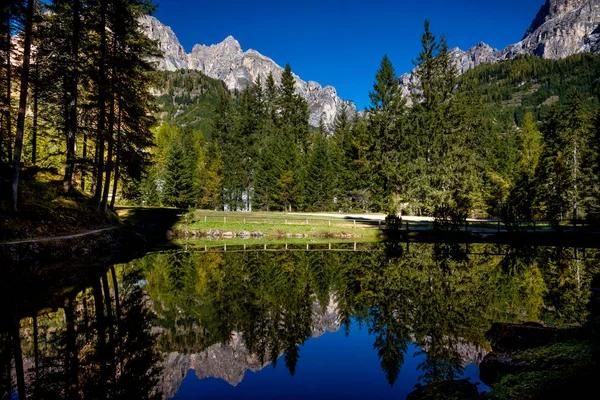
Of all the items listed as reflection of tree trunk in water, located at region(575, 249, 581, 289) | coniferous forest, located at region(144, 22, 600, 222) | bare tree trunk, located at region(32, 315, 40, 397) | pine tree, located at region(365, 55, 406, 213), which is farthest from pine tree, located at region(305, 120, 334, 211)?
bare tree trunk, located at region(32, 315, 40, 397)

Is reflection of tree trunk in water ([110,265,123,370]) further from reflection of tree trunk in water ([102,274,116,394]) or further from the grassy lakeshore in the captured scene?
the grassy lakeshore

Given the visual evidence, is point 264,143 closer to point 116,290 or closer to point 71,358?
point 116,290

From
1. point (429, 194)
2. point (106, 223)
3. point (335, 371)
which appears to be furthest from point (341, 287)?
point (429, 194)

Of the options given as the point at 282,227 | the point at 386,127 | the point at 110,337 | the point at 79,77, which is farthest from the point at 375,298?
the point at 386,127

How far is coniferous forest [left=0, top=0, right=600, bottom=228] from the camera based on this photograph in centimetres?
2464

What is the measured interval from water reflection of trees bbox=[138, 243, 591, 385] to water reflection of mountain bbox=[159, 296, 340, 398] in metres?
0.27

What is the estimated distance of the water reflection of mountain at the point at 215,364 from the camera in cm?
793

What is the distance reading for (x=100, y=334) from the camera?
31.6 feet

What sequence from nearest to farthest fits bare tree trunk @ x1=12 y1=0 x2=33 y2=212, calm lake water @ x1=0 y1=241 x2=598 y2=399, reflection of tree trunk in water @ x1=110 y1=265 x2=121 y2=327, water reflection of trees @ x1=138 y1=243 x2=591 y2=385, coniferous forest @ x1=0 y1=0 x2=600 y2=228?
calm lake water @ x1=0 y1=241 x2=598 y2=399 → water reflection of trees @ x1=138 y1=243 x2=591 y2=385 → reflection of tree trunk in water @ x1=110 y1=265 x2=121 y2=327 → bare tree trunk @ x1=12 y1=0 x2=33 y2=212 → coniferous forest @ x1=0 y1=0 x2=600 y2=228

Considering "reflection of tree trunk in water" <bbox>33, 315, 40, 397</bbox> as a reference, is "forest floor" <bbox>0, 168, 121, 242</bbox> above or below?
above

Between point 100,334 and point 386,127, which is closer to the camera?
point 100,334

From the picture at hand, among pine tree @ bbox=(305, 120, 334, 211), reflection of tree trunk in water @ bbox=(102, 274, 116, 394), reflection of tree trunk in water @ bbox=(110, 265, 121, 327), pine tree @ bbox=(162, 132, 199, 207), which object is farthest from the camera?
pine tree @ bbox=(305, 120, 334, 211)

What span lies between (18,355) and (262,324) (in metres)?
5.92

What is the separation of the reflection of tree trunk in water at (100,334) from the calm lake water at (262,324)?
3 cm
